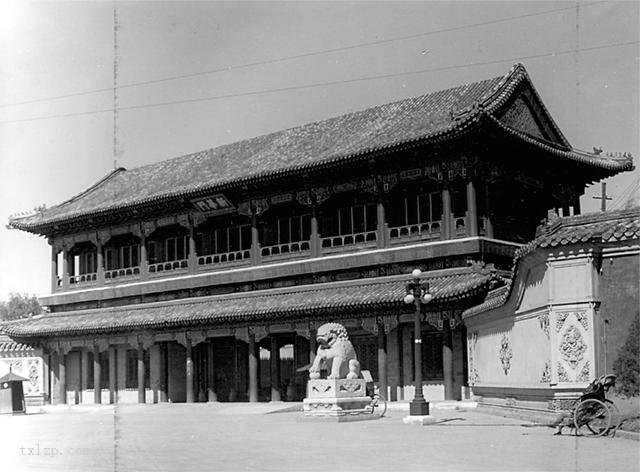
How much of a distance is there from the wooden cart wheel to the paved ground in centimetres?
29

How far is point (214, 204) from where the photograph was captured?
30266 mm

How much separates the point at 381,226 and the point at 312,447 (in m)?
13.5

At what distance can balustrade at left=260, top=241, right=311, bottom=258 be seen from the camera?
93.2 feet

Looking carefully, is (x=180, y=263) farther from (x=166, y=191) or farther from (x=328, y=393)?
(x=328, y=393)

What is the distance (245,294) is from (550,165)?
1017cm

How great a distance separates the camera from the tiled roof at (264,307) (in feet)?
78.3


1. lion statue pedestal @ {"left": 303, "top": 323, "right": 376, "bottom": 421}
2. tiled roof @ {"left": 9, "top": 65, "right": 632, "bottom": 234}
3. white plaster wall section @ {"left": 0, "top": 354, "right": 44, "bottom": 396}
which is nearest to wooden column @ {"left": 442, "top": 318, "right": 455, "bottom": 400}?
lion statue pedestal @ {"left": 303, "top": 323, "right": 376, "bottom": 421}

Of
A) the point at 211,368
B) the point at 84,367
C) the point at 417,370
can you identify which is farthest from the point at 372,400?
the point at 84,367

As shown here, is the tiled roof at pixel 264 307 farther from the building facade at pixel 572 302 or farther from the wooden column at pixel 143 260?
the building facade at pixel 572 302

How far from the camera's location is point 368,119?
98.4 feet

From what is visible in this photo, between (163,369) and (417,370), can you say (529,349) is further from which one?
(163,369)

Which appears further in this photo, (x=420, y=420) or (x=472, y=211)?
(x=472, y=211)

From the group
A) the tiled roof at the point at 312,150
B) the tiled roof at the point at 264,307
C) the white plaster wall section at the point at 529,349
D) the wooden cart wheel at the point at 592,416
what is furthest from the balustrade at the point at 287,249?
the wooden cart wheel at the point at 592,416

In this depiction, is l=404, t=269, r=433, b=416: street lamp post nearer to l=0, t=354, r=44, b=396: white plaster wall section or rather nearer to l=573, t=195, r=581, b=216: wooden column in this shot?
l=573, t=195, r=581, b=216: wooden column
